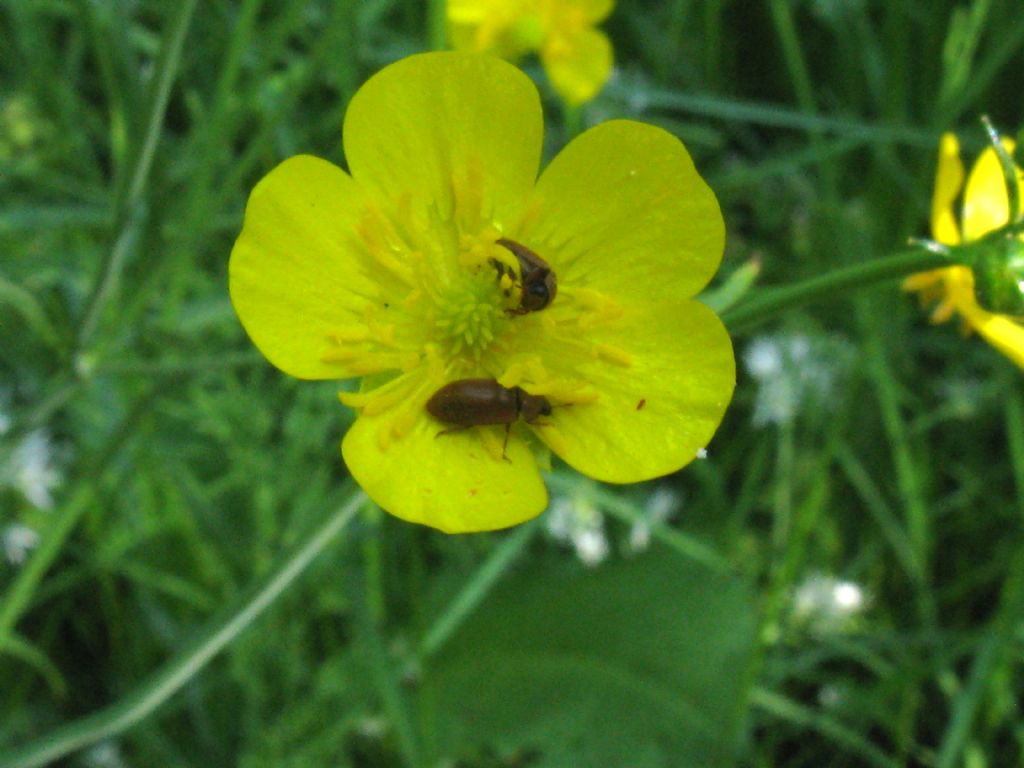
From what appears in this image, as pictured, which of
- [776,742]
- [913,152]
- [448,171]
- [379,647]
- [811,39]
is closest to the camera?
[448,171]

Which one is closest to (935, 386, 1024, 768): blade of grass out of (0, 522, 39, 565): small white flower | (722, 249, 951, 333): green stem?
(722, 249, 951, 333): green stem

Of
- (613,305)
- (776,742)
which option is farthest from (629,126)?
(776,742)

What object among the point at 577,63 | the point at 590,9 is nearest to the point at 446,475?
the point at 577,63

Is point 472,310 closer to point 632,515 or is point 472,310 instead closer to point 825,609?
point 632,515

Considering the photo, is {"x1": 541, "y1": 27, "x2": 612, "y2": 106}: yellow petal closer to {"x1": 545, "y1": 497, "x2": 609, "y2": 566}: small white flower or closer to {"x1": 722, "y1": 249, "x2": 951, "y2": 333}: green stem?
{"x1": 545, "y1": 497, "x2": 609, "y2": 566}: small white flower

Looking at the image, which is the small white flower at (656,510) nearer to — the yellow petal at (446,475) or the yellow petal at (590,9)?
the yellow petal at (590,9)

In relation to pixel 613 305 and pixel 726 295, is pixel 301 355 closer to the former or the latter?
pixel 613 305

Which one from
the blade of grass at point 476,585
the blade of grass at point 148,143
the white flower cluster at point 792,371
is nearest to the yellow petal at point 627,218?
the blade of grass at point 148,143
